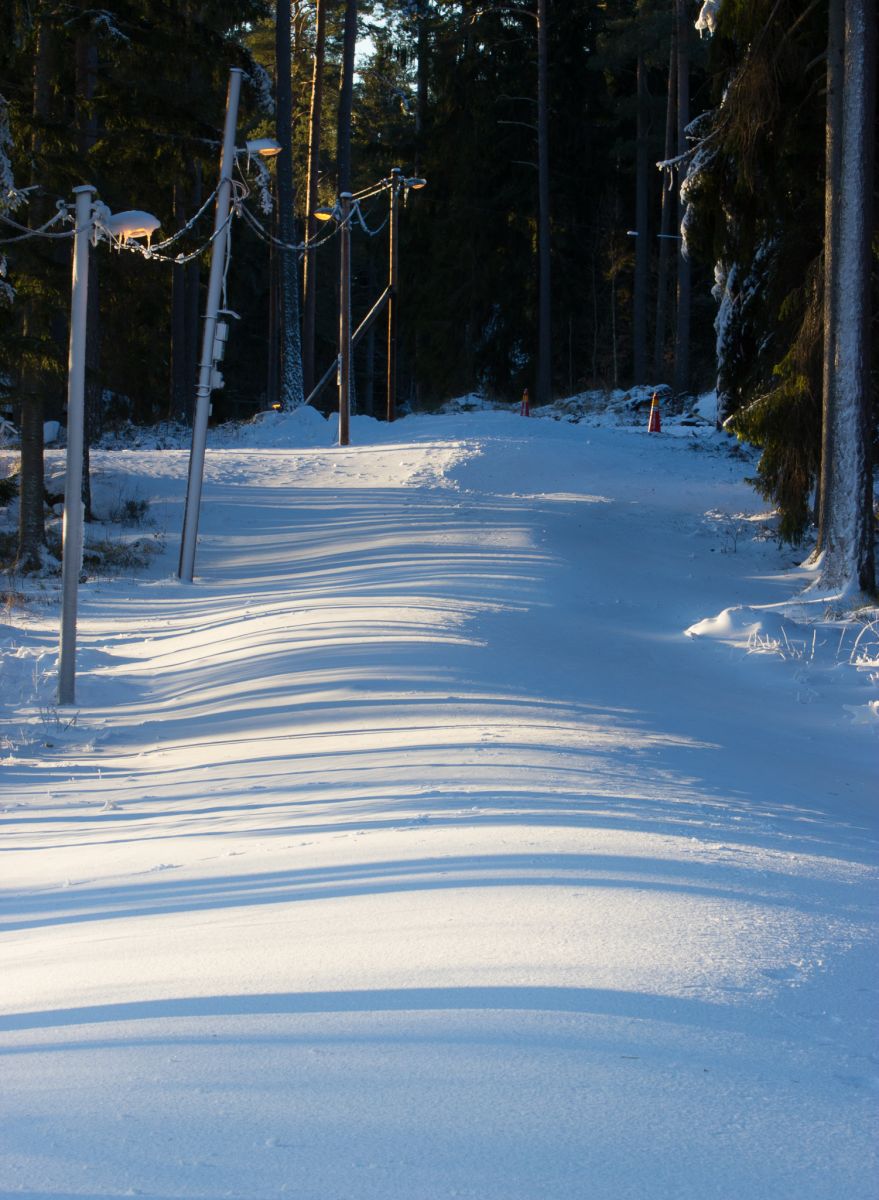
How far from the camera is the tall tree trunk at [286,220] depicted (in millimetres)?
29125

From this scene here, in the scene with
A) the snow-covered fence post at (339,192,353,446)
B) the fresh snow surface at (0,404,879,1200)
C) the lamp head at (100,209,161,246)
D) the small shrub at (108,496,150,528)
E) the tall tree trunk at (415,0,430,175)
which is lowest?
the fresh snow surface at (0,404,879,1200)

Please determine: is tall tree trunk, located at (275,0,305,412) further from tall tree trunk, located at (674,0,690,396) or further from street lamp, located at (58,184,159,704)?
street lamp, located at (58,184,159,704)

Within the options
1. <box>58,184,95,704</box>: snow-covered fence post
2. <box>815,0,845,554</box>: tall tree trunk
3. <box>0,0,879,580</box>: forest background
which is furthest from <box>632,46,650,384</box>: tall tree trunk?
<box>58,184,95,704</box>: snow-covered fence post

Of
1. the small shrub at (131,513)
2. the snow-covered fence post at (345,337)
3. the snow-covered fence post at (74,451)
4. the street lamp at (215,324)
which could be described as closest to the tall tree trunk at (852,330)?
the street lamp at (215,324)

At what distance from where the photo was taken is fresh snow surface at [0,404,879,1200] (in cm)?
255

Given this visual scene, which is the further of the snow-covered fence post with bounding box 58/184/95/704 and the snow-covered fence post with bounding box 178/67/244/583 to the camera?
the snow-covered fence post with bounding box 178/67/244/583

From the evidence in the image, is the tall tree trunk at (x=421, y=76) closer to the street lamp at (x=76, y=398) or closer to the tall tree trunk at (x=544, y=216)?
the tall tree trunk at (x=544, y=216)

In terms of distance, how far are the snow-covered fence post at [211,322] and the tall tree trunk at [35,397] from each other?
214 cm

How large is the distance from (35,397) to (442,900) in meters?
12.7

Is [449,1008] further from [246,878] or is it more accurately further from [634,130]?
[634,130]

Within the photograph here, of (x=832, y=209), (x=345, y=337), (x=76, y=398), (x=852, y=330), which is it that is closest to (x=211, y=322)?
(x=76, y=398)

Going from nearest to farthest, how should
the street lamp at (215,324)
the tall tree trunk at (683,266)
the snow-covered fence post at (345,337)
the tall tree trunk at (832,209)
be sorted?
the tall tree trunk at (832,209)
the street lamp at (215,324)
the snow-covered fence post at (345,337)
the tall tree trunk at (683,266)

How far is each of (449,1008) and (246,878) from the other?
6.03 ft

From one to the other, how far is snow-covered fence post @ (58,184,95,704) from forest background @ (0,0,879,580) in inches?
168
